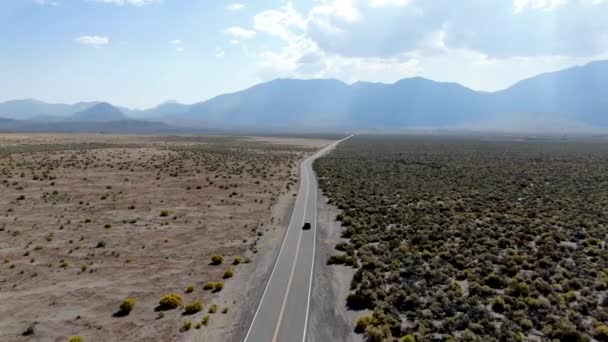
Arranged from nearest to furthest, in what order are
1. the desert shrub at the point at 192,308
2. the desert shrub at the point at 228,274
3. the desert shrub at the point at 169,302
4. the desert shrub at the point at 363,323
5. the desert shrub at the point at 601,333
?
1. the desert shrub at the point at 601,333
2. the desert shrub at the point at 363,323
3. the desert shrub at the point at 192,308
4. the desert shrub at the point at 169,302
5. the desert shrub at the point at 228,274

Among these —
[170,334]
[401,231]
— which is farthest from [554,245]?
[170,334]

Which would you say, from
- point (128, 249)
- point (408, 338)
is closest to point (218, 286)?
point (128, 249)

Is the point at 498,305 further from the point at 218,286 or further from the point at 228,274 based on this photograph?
the point at 228,274

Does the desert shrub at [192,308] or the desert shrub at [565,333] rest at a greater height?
the desert shrub at [565,333]

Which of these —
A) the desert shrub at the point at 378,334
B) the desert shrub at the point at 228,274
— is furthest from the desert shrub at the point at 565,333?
the desert shrub at the point at 228,274

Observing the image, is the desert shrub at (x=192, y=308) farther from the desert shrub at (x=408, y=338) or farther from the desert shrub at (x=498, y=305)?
the desert shrub at (x=498, y=305)

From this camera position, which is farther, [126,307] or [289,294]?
[289,294]
